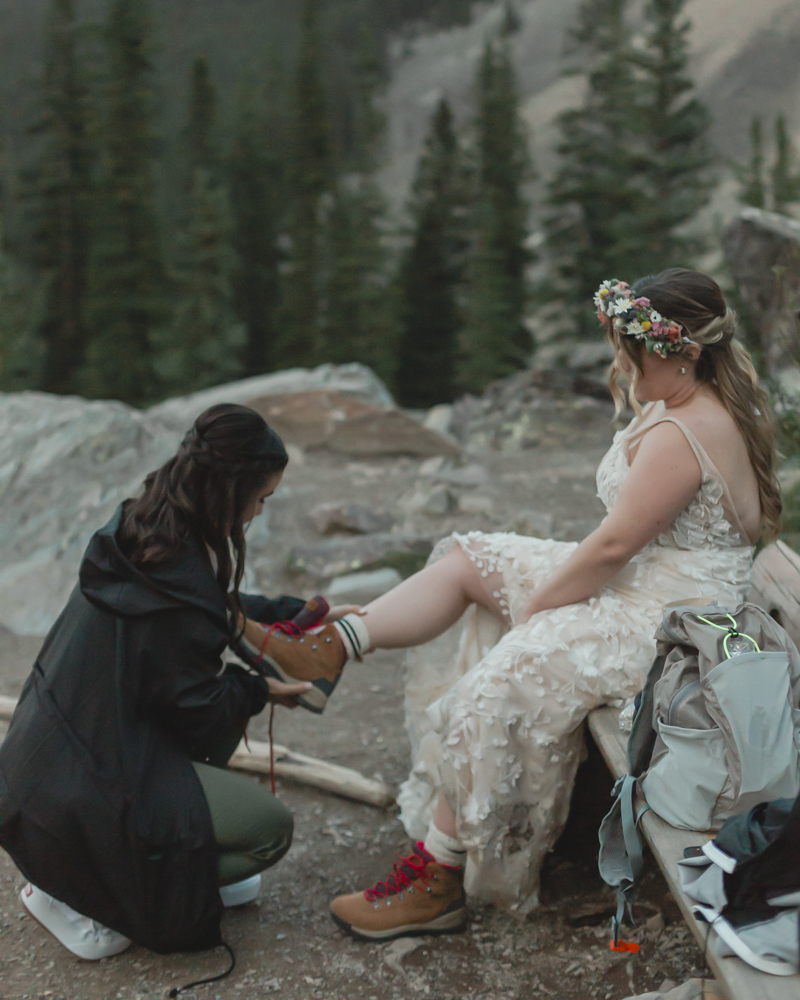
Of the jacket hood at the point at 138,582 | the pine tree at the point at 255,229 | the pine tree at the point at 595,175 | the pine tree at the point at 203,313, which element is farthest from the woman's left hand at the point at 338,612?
the pine tree at the point at 255,229

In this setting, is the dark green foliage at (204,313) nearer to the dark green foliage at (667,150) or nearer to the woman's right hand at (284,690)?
the dark green foliage at (667,150)

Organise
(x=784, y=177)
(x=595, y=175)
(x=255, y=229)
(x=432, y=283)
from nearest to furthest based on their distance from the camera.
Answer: (x=784, y=177) < (x=595, y=175) < (x=432, y=283) < (x=255, y=229)

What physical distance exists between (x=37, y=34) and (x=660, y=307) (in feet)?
89.0

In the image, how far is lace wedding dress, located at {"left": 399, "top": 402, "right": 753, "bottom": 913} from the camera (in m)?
2.27

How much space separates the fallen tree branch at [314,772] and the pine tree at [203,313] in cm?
1639

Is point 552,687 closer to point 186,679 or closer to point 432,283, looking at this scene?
point 186,679

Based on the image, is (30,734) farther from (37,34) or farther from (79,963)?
(37,34)

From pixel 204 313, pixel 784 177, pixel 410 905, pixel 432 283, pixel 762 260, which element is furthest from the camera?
pixel 432 283

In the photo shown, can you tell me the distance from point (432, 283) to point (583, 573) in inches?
748

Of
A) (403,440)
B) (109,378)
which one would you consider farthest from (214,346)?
(403,440)

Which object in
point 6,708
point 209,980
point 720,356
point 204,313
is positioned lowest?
point 204,313

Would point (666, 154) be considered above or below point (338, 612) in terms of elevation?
below

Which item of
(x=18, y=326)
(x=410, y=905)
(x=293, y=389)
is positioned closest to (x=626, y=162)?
(x=293, y=389)

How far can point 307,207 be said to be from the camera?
845 inches
